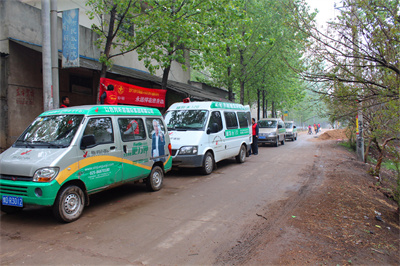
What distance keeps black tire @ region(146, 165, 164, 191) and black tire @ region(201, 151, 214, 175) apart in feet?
6.50

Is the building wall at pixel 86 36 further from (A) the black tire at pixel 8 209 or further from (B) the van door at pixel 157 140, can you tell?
(A) the black tire at pixel 8 209

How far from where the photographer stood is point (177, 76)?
1980cm

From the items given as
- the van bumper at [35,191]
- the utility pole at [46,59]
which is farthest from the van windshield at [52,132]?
the utility pole at [46,59]

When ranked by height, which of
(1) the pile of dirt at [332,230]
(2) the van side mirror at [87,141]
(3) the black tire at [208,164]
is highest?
(2) the van side mirror at [87,141]

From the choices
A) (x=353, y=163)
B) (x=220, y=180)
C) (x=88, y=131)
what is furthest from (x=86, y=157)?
(x=353, y=163)

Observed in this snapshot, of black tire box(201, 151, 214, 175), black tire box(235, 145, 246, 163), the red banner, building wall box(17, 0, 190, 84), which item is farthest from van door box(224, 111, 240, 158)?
building wall box(17, 0, 190, 84)

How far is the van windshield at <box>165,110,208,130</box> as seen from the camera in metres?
8.95

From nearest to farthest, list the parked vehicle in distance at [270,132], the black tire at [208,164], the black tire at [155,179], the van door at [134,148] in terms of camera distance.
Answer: the van door at [134,148], the black tire at [155,179], the black tire at [208,164], the parked vehicle in distance at [270,132]

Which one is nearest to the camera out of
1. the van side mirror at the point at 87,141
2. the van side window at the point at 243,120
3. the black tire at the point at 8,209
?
the van side mirror at the point at 87,141

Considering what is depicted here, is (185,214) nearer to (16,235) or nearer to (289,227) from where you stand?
(289,227)

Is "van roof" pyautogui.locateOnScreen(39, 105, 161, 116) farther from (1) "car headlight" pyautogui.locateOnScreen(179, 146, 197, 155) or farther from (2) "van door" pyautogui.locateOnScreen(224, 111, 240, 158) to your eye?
(2) "van door" pyautogui.locateOnScreen(224, 111, 240, 158)

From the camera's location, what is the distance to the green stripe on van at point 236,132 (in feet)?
33.3

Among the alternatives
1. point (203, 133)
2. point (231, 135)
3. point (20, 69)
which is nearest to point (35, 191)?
point (203, 133)

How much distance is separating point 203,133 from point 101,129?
12.5 ft
